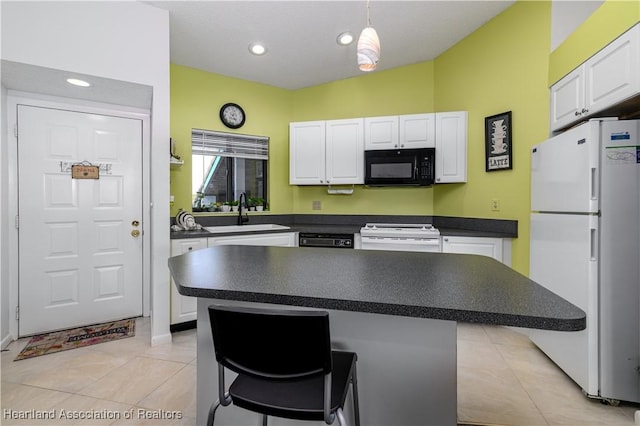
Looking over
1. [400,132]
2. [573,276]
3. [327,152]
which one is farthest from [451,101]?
[573,276]

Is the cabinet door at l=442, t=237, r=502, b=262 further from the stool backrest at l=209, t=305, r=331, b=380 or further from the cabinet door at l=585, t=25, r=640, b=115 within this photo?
the stool backrest at l=209, t=305, r=331, b=380

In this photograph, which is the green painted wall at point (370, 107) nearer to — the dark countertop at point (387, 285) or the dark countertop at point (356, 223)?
the dark countertop at point (356, 223)

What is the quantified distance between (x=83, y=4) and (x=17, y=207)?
1.78 metres

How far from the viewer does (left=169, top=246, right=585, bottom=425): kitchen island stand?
88 cm

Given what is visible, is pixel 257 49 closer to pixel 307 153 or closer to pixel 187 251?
pixel 307 153

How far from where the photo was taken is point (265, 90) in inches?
162

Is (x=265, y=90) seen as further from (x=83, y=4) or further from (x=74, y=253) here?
(x=74, y=253)

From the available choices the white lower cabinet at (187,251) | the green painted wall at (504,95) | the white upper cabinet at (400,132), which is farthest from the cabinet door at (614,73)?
the white lower cabinet at (187,251)

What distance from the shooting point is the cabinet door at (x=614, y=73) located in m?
1.68

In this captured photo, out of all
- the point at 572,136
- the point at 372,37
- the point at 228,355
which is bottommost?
the point at 228,355

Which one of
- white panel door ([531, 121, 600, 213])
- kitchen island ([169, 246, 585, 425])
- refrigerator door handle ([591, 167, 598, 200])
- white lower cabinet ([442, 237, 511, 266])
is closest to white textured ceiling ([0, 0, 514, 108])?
white panel door ([531, 121, 600, 213])

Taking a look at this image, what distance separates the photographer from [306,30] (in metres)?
2.95

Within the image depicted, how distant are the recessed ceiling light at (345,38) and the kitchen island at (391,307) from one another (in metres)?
2.50

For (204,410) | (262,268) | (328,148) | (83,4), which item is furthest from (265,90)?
(204,410)
